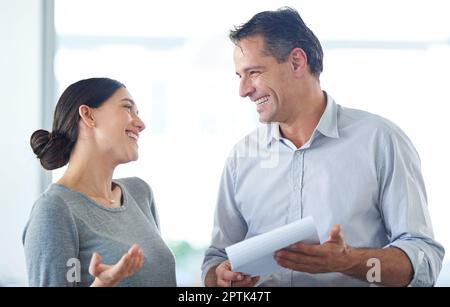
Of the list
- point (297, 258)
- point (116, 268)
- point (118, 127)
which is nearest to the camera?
point (116, 268)

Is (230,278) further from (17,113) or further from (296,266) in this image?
(17,113)

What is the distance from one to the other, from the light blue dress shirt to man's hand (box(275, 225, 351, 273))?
6cm

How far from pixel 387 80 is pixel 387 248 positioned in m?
0.39

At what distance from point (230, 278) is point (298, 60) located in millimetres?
511

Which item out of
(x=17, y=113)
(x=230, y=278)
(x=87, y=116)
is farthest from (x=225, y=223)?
(x=17, y=113)

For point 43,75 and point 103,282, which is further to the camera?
point 43,75

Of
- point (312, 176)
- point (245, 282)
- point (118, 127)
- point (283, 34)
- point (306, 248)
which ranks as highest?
point (283, 34)

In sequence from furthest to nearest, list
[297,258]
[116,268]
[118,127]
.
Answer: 1. [118,127]
2. [297,258]
3. [116,268]

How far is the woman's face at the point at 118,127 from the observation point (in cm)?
140

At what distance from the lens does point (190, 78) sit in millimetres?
1491

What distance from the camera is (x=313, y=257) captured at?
1.32 metres
